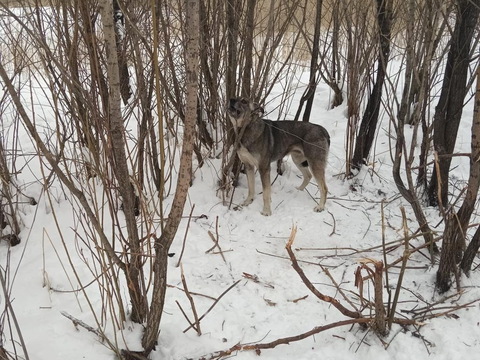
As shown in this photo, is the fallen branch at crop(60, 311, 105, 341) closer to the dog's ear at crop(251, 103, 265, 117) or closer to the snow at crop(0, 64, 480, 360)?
the snow at crop(0, 64, 480, 360)

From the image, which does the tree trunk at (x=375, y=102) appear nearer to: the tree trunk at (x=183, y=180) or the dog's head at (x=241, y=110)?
the dog's head at (x=241, y=110)

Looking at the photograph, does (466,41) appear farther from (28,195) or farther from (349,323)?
(28,195)

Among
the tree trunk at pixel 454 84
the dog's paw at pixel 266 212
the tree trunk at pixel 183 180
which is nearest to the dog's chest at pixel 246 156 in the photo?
the dog's paw at pixel 266 212

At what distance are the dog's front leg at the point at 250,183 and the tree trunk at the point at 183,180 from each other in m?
2.15

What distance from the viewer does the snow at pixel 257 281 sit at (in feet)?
7.99

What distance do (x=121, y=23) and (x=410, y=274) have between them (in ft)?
10.2

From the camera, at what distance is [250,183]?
425 cm

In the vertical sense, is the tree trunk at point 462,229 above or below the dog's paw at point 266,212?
above

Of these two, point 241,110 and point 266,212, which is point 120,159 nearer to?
point 241,110

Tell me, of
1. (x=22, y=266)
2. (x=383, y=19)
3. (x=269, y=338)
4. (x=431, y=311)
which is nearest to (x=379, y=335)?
(x=431, y=311)

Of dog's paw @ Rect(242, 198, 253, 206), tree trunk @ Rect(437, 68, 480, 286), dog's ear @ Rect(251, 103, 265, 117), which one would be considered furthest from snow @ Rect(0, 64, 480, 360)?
dog's ear @ Rect(251, 103, 265, 117)

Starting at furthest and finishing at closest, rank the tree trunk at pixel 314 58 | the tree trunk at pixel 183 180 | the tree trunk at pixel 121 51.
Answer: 1. the tree trunk at pixel 314 58
2. the tree trunk at pixel 121 51
3. the tree trunk at pixel 183 180

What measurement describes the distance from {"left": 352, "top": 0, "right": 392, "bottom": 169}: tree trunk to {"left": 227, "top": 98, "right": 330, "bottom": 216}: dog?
24.6 inches

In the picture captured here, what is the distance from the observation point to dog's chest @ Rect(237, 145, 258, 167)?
4043 mm
